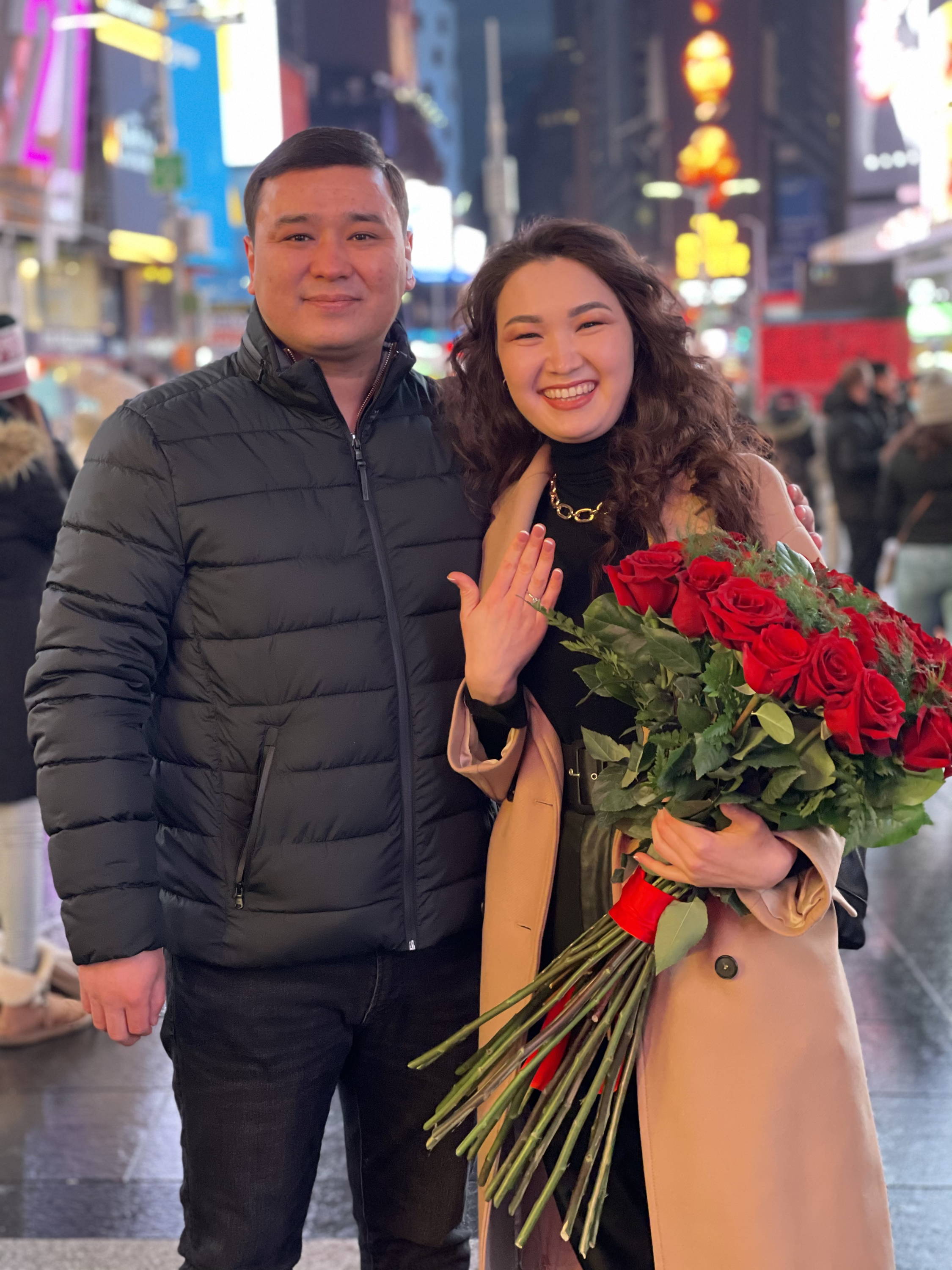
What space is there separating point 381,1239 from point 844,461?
359 inches

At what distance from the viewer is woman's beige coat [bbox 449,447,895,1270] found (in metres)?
2.14

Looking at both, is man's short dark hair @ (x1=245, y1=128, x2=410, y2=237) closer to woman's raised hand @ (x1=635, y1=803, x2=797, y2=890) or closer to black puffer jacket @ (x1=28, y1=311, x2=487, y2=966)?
black puffer jacket @ (x1=28, y1=311, x2=487, y2=966)

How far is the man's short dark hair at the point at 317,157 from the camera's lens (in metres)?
2.47

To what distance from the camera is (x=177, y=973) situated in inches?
96.7

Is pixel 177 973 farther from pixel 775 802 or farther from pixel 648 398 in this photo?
pixel 648 398

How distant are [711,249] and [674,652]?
42.8 metres

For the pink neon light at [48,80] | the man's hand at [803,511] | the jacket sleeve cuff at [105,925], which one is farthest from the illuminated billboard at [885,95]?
the jacket sleeve cuff at [105,925]

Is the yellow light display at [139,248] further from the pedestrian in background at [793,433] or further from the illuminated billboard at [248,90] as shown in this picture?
the pedestrian in background at [793,433]

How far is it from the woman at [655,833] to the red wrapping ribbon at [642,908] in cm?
7

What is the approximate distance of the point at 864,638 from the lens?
1992mm

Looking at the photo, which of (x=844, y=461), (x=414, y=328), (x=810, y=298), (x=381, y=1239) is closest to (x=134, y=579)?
(x=381, y=1239)

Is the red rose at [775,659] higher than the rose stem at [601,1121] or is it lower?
higher

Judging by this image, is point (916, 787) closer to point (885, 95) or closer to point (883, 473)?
point (883, 473)

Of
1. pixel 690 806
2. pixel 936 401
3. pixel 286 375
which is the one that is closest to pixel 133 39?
pixel 936 401
